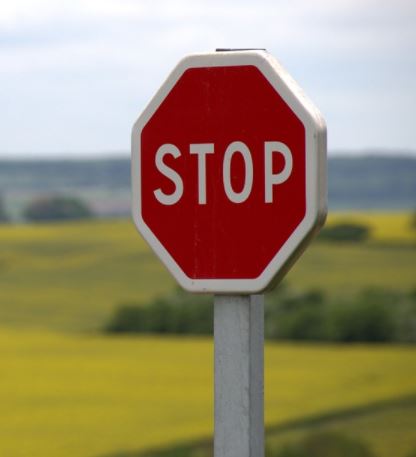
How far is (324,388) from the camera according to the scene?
12938 mm

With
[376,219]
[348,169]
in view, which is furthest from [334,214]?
[348,169]

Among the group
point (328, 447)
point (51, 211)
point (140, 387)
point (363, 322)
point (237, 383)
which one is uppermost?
point (237, 383)

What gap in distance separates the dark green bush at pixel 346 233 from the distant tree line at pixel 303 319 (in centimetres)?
566

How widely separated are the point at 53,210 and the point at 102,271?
687 centimetres

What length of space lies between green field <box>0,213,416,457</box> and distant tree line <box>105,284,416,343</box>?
0.25 metres

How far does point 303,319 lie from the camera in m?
16.2

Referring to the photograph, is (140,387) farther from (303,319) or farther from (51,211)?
(51,211)

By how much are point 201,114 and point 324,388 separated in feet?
34.3

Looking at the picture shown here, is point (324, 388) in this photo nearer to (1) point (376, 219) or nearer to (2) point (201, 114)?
(2) point (201, 114)

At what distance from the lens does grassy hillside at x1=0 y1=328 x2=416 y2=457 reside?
9883mm

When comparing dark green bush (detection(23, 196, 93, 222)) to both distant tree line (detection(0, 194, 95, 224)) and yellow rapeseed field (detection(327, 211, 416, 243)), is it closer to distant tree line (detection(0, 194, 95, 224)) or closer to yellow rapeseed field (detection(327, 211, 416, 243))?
distant tree line (detection(0, 194, 95, 224))

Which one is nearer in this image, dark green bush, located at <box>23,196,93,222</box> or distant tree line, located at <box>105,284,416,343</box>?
distant tree line, located at <box>105,284,416,343</box>

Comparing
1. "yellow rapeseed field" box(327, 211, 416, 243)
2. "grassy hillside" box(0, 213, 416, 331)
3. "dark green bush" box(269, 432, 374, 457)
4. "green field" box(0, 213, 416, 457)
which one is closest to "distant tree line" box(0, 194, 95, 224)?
"green field" box(0, 213, 416, 457)

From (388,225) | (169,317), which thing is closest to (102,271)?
(169,317)
